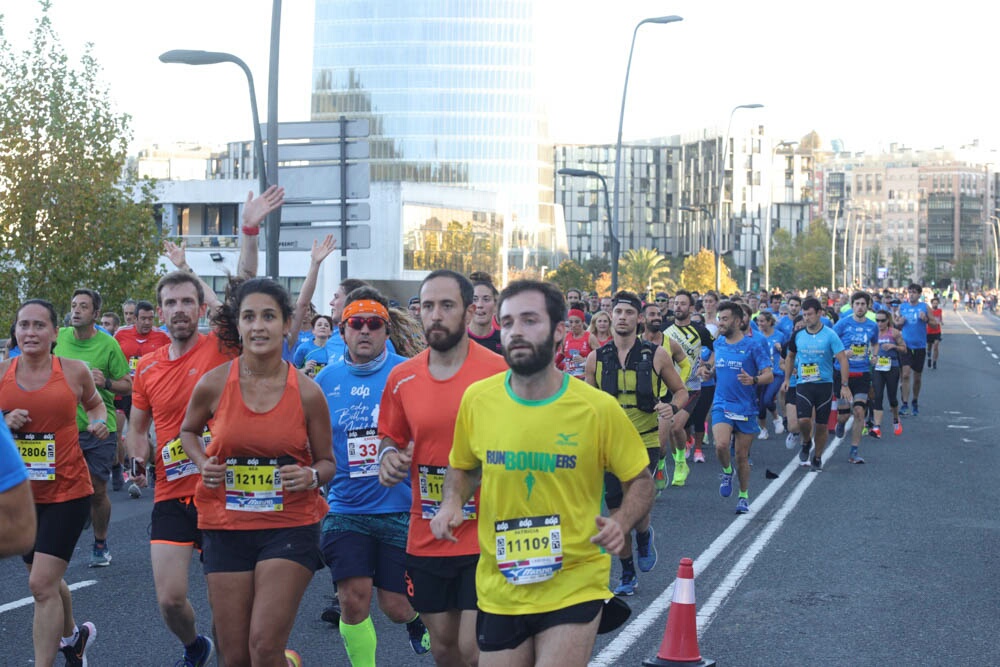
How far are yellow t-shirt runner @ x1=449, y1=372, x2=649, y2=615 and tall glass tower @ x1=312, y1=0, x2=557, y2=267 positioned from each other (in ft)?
394

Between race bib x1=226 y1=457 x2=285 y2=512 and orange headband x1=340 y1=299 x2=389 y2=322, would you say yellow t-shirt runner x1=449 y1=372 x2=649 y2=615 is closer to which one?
race bib x1=226 y1=457 x2=285 y2=512

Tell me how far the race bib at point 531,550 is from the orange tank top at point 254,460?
1.28 metres

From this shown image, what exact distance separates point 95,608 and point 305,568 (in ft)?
11.5

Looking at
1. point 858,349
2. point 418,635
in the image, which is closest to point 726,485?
point 858,349

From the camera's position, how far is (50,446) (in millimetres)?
6949

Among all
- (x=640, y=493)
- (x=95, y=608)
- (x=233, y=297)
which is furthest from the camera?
(x=95, y=608)

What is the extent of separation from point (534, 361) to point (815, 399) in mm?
11476

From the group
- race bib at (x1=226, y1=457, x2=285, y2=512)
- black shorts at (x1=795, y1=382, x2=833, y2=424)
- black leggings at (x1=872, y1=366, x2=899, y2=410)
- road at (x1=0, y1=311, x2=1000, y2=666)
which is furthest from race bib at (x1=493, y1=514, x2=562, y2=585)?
black leggings at (x1=872, y1=366, x2=899, y2=410)

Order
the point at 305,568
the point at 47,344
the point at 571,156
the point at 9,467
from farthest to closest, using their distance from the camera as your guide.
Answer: the point at 571,156 < the point at 47,344 < the point at 305,568 < the point at 9,467

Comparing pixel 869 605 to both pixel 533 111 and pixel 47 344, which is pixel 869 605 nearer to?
pixel 47 344

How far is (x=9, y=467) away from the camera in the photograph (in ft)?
9.82

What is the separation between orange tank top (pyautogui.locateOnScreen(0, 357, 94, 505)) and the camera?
683cm

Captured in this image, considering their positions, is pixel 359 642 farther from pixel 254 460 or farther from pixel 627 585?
pixel 627 585

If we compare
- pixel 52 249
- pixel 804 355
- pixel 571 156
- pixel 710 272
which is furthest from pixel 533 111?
pixel 804 355
